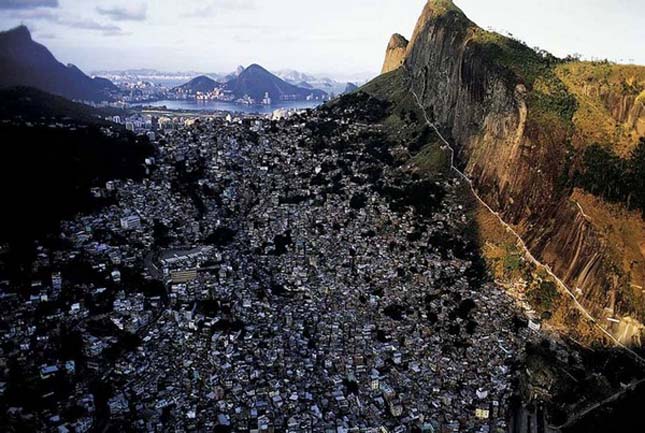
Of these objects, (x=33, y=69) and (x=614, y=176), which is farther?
(x=33, y=69)

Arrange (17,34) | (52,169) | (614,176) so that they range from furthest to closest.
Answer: (17,34) → (52,169) → (614,176)

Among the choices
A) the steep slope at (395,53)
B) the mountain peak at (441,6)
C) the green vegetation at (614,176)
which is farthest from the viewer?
the steep slope at (395,53)

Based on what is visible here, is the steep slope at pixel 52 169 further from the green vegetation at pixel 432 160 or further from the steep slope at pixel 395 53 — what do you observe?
the steep slope at pixel 395 53

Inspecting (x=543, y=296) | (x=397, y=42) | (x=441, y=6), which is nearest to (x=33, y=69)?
(x=397, y=42)

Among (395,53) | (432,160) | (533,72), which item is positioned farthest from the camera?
(395,53)

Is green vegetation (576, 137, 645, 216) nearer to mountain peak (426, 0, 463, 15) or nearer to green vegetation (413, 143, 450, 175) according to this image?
green vegetation (413, 143, 450, 175)

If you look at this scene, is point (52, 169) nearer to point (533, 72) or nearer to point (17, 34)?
point (533, 72)

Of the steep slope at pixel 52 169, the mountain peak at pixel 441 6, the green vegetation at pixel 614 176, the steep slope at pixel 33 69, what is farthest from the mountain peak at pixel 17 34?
the green vegetation at pixel 614 176
